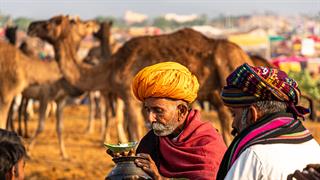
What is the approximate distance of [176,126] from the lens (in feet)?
16.6

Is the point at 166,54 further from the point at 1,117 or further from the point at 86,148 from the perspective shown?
the point at 86,148

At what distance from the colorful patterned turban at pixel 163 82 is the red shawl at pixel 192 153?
0.21 metres

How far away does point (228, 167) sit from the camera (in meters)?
3.93

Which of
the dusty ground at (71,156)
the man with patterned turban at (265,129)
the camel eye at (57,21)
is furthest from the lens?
the camel eye at (57,21)

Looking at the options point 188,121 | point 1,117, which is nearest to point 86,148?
point 1,117

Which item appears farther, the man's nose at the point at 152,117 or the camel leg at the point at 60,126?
the camel leg at the point at 60,126

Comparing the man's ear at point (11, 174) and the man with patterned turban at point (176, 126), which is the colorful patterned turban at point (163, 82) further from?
the man's ear at point (11, 174)

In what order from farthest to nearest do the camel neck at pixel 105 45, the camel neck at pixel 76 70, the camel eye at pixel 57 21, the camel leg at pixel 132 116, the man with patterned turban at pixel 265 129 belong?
the camel neck at pixel 105 45
the camel eye at pixel 57 21
the camel neck at pixel 76 70
the camel leg at pixel 132 116
the man with patterned turban at pixel 265 129

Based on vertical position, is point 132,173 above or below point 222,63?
above

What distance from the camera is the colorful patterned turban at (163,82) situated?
4887 mm

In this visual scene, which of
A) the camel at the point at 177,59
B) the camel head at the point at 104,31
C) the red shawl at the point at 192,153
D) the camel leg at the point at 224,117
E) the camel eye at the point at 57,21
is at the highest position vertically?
the red shawl at the point at 192,153

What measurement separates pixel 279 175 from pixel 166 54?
10.4 meters

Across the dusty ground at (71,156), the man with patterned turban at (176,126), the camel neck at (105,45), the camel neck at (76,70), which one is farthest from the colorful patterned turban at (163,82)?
the camel neck at (105,45)

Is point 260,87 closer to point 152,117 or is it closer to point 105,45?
point 152,117
